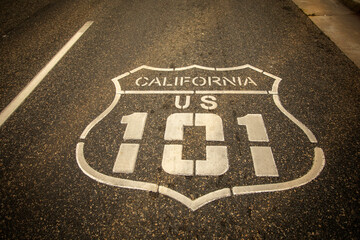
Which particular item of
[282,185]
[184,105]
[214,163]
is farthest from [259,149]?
[184,105]

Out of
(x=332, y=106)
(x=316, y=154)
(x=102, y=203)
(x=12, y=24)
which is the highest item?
(x=12, y=24)

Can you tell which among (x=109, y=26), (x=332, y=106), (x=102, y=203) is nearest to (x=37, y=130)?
(x=102, y=203)

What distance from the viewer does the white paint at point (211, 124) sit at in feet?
7.27

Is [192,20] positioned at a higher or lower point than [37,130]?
higher

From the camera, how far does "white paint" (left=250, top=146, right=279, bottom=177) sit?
1896 millimetres

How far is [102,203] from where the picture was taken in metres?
1.76

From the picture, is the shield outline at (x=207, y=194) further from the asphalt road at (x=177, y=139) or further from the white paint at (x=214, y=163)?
the white paint at (x=214, y=163)

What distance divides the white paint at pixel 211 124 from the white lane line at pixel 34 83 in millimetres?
2554

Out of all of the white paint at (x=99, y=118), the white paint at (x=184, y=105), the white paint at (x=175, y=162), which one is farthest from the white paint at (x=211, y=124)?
the white paint at (x=99, y=118)

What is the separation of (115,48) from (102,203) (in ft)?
9.47

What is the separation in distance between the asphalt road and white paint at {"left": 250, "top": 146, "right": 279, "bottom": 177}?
0.03 m

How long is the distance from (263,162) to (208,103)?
1.02 meters

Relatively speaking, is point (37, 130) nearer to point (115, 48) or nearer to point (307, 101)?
point (115, 48)

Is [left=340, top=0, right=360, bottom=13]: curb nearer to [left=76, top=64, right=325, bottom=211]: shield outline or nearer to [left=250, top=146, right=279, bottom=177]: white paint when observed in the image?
[left=76, top=64, right=325, bottom=211]: shield outline
